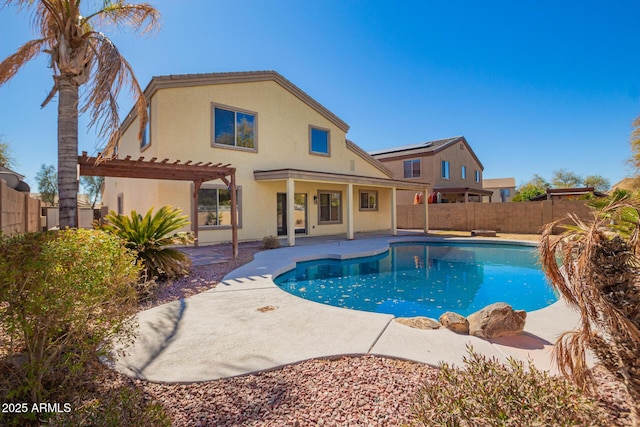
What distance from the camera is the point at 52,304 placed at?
7.29ft

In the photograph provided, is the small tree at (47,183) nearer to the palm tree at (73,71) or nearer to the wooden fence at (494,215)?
the palm tree at (73,71)

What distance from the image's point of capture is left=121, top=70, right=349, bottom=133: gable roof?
11.8 m

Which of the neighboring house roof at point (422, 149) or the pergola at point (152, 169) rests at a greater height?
the neighboring house roof at point (422, 149)

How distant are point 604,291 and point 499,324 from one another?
2.59m

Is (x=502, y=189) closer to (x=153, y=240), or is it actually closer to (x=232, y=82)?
(x=232, y=82)

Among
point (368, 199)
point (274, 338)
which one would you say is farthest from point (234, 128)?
point (274, 338)

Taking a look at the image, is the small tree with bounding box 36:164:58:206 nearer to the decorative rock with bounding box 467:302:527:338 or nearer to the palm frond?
the palm frond

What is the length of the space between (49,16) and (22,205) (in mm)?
3771

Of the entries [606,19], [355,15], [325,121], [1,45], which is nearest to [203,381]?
[1,45]

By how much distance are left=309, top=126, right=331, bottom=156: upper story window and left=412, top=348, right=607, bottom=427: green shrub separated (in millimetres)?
15344

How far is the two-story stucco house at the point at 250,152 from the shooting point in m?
12.1

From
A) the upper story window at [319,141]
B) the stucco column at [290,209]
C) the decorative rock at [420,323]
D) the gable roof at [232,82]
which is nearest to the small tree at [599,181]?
the gable roof at [232,82]

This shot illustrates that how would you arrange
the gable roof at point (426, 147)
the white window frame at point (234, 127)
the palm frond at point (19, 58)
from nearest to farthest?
the palm frond at point (19, 58), the white window frame at point (234, 127), the gable roof at point (426, 147)

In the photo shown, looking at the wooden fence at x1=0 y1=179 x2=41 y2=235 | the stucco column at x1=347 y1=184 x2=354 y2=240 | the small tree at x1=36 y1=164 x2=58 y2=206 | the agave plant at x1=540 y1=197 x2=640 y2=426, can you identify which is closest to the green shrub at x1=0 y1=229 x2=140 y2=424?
the wooden fence at x1=0 y1=179 x2=41 y2=235
